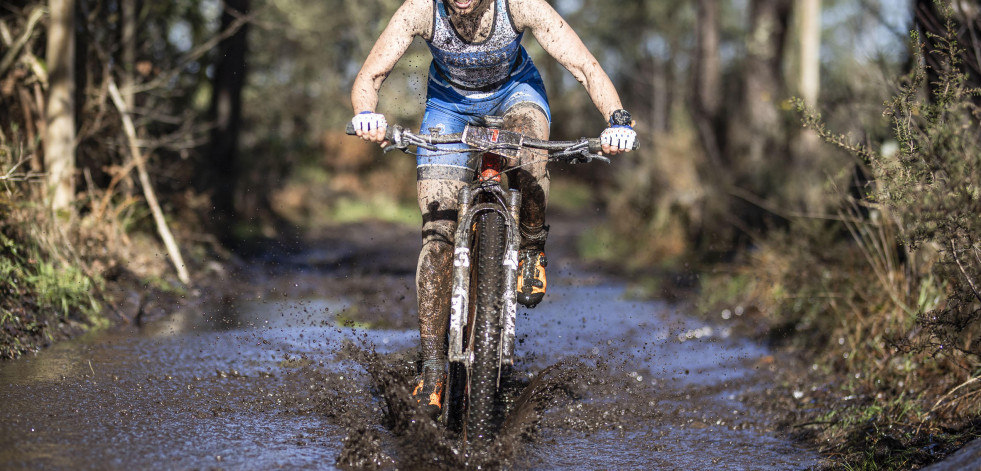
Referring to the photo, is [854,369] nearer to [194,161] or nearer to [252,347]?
[252,347]

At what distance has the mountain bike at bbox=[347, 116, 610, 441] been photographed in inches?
161

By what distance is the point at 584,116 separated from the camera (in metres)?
34.3

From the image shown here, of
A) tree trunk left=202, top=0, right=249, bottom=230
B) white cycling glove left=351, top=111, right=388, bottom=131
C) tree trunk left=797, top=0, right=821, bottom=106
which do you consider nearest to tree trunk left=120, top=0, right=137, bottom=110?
tree trunk left=202, top=0, right=249, bottom=230

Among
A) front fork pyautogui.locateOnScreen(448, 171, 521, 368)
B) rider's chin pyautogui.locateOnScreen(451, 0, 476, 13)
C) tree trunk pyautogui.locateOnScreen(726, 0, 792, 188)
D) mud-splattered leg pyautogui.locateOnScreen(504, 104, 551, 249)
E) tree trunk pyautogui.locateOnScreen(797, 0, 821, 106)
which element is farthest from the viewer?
tree trunk pyautogui.locateOnScreen(797, 0, 821, 106)

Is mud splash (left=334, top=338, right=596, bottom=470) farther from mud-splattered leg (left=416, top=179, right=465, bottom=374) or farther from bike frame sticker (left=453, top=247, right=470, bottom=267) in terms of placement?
bike frame sticker (left=453, top=247, right=470, bottom=267)

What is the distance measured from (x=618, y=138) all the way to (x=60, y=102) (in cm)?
480

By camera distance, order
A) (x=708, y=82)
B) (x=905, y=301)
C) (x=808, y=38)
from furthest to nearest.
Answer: (x=808, y=38) < (x=708, y=82) < (x=905, y=301)

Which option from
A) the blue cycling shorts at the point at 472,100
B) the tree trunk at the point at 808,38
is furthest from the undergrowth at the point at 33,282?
the tree trunk at the point at 808,38

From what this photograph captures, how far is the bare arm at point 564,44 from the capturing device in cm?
467

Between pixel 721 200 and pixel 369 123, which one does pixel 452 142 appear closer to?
pixel 369 123

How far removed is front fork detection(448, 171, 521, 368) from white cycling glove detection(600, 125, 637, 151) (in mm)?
514

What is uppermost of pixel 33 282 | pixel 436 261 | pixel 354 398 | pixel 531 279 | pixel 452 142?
pixel 452 142

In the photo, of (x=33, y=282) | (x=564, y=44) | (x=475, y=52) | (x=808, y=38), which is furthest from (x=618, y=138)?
(x=808, y=38)

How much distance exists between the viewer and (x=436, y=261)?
466cm
